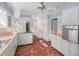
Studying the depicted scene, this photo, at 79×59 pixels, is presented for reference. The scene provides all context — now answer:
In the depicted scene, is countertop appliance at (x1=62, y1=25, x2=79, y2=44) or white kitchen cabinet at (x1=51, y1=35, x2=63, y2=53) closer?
countertop appliance at (x1=62, y1=25, x2=79, y2=44)

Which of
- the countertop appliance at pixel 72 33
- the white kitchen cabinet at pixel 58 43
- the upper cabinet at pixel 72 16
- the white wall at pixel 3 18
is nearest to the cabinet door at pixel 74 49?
the countertop appliance at pixel 72 33

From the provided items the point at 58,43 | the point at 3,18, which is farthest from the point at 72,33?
the point at 3,18

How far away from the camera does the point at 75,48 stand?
2791 millimetres

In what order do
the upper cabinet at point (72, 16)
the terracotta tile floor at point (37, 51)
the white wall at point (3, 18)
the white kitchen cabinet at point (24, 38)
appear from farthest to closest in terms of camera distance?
the white kitchen cabinet at point (24, 38) < the terracotta tile floor at point (37, 51) < the white wall at point (3, 18) < the upper cabinet at point (72, 16)

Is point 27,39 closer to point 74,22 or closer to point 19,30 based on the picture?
point 19,30

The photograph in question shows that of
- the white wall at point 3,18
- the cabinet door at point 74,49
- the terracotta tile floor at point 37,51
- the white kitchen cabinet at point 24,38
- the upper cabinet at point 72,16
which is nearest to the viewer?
the cabinet door at point 74,49

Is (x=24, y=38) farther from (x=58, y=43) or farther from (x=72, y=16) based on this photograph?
(x=72, y=16)

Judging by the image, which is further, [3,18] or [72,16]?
[3,18]

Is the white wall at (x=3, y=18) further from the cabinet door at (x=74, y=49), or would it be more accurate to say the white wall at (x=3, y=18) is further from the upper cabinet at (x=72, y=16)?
the cabinet door at (x=74, y=49)

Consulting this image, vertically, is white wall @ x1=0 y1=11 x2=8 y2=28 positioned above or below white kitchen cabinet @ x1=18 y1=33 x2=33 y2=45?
above

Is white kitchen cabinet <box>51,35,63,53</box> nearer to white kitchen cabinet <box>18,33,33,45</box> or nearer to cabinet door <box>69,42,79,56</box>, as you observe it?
cabinet door <box>69,42,79,56</box>

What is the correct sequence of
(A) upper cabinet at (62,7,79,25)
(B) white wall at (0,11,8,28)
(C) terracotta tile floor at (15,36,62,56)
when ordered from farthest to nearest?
(C) terracotta tile floor at (15,36,62,56)
(B) white wall at (0,11,8,28)
(A) upper cabinet at (62,7,79,25)

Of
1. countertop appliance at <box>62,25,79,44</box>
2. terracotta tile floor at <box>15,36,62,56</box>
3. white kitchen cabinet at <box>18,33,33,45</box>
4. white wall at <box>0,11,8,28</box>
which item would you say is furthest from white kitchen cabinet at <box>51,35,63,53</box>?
white wall at <box>0,11,8,28</box>

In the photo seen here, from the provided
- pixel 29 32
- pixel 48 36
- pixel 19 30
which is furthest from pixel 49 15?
pixel 19 30
